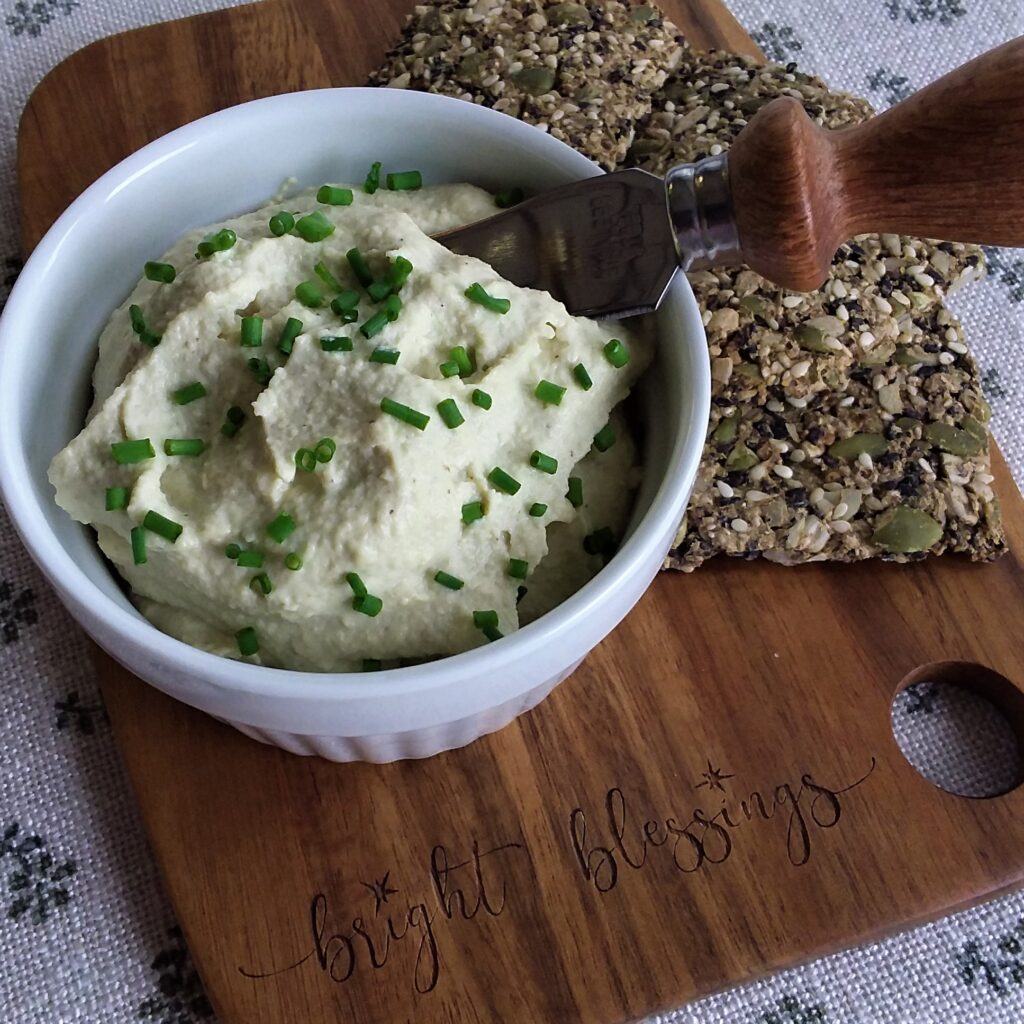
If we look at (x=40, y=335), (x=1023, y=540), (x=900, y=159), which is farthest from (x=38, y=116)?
(x=1023, y=540)

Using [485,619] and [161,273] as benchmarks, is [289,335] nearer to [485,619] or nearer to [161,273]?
[161,273]

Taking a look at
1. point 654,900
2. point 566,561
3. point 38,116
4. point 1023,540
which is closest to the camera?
point 566,561

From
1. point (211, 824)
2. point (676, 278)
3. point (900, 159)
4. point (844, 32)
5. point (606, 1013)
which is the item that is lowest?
point (606, 1013)

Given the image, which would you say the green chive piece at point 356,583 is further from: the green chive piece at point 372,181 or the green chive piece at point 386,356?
the green chive piece at point 372,181

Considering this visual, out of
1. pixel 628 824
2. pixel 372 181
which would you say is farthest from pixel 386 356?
pixel 628 824

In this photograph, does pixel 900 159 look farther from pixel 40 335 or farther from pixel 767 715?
pixel 40 335

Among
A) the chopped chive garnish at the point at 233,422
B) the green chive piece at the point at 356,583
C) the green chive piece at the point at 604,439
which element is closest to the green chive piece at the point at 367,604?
the green chive piece at the point at 356,583

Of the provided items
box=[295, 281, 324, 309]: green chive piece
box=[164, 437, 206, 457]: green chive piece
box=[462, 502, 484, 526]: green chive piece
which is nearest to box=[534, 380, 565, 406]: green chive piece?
box=[462, 502, 484, 526]: green chive piece
